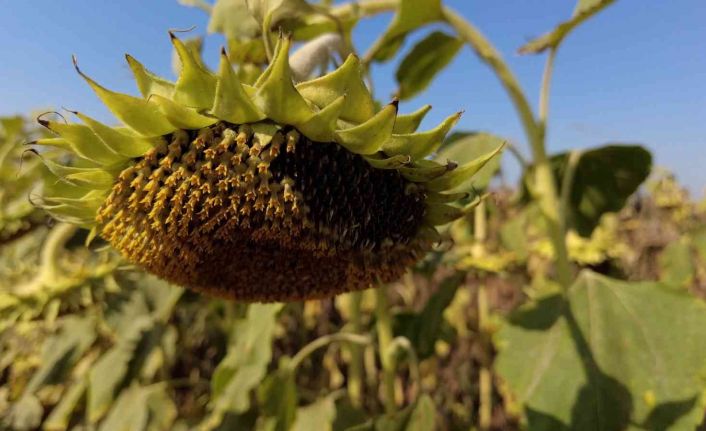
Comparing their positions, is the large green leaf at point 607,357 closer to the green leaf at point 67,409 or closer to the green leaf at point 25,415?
the green leaf at point 67,409

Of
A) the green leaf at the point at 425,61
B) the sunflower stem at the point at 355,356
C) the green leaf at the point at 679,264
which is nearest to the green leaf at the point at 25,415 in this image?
A: the sunflower stem at the point at 355,356

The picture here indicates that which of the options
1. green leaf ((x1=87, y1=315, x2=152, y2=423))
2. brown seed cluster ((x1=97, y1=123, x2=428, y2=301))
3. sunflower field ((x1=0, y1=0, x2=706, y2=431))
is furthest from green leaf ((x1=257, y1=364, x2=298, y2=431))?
brown seed cluster ((x1=97, y1=123, x2=428, y2=301))

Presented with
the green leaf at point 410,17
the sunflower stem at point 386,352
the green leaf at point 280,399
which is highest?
the green leaf at point 410,17

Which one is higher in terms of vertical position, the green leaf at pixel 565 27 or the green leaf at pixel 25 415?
the green leaf at pixel 565 27

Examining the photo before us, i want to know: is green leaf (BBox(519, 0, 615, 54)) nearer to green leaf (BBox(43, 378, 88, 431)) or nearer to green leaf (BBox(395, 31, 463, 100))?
green leaf (BBox(395, 31, 463, 100))

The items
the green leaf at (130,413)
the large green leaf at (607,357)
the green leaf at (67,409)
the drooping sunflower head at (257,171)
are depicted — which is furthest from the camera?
the green leaf at (67,409)

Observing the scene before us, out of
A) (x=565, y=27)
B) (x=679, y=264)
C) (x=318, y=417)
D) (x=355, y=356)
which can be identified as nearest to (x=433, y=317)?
(x=355, y=356)

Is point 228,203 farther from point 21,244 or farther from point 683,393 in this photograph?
point 21,244

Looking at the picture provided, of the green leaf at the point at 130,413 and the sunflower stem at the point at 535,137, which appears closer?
the sunflower stem at the point at 535,137

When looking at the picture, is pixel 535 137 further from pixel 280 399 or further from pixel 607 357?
pixel 280 399
